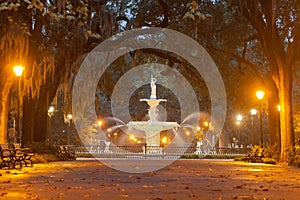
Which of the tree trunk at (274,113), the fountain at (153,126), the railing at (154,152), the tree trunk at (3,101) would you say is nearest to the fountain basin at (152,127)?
the fountain at (153,126)

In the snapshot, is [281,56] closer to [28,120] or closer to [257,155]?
[257,155]

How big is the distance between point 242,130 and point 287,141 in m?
37.9

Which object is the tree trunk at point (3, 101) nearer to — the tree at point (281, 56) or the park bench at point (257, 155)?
the tree at point (281, 56)

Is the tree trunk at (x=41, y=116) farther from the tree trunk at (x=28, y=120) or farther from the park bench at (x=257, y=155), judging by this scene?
the park bench at (x=257, y=155)

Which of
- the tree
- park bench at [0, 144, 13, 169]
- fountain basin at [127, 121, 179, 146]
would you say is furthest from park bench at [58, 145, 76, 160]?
the tree

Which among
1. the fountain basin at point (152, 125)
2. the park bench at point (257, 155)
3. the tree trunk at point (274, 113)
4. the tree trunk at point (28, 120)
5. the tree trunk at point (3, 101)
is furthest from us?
the fountain basin at point (152, 125)

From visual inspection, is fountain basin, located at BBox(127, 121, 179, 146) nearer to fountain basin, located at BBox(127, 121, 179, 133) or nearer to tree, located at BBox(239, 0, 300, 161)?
fountain basin, located at BBox(127, 121, 179, 133)

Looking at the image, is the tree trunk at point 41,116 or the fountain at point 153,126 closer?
the tree trunk at point 41,116

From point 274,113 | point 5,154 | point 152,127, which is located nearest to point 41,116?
point 5,154

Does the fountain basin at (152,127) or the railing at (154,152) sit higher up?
the fountain basin at (152,127)

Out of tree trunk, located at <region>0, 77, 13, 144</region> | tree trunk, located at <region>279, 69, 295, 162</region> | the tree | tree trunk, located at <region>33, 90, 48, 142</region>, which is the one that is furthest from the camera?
tree trunk, located at <region>33, 90, 48, 142</region>

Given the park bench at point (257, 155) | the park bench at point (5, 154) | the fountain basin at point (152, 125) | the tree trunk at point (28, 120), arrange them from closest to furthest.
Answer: the park bench at point (5, 154)
the tree trunk at point (28, 120)
the park bench at point (257, 155)
the fountain basin at point (152, 125)

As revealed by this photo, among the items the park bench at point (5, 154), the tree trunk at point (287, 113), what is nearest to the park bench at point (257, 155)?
the tree trunk at point (287, 113)

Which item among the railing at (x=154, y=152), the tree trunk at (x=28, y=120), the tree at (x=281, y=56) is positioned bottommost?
the railing at (x=154, y=152)
